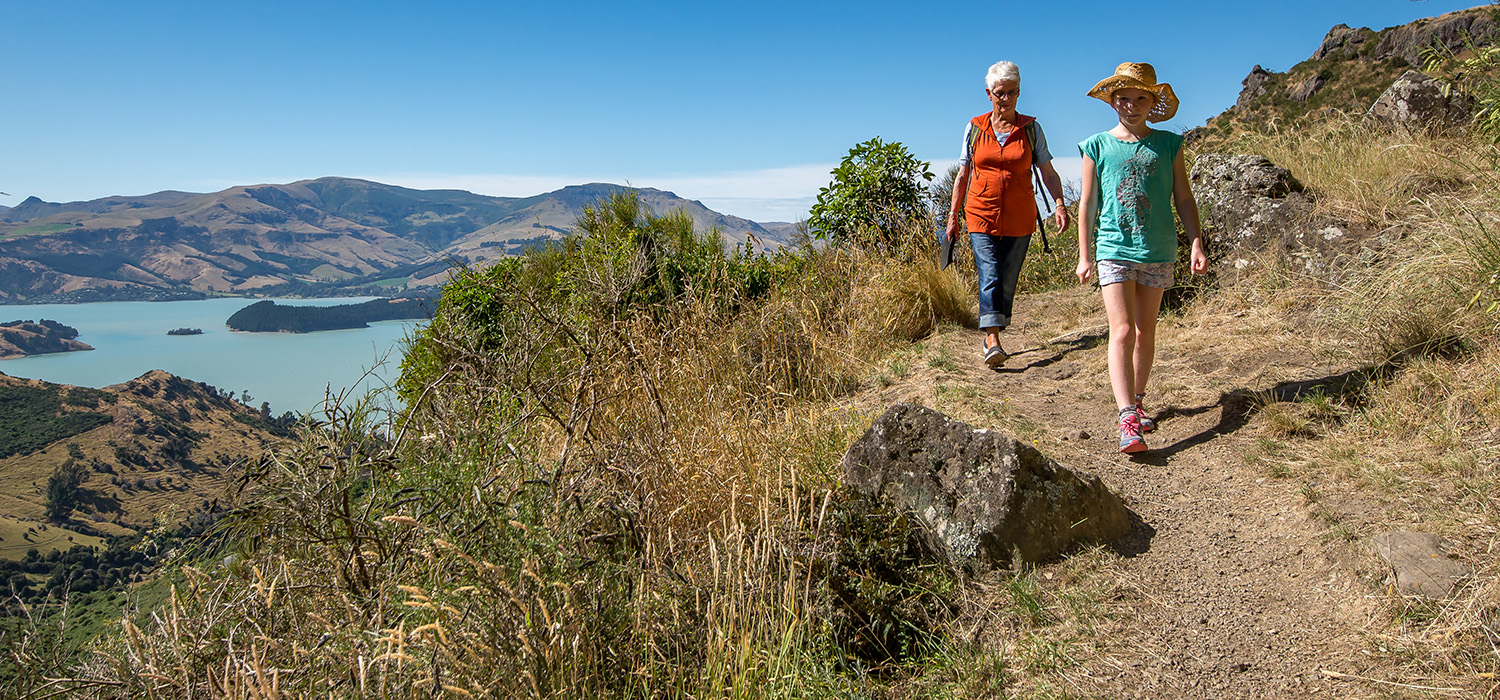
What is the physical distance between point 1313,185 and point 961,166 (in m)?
3.13

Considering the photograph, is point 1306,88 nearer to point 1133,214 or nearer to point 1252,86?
point 1252,86

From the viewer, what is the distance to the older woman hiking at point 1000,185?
4762 millimetres

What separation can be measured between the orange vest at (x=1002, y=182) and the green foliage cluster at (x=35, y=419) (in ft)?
208

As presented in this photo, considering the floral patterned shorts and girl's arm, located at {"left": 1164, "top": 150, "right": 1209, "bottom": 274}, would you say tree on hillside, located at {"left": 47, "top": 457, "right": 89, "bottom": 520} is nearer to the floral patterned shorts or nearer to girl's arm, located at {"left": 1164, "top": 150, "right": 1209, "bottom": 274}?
the floral patterned shorts

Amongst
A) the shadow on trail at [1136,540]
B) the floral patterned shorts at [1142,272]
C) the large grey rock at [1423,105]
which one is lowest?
the shadow on trail at [1136,540]

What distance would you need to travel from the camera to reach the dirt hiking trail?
2158 mm

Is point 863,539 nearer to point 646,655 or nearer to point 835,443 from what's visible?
point 835,443

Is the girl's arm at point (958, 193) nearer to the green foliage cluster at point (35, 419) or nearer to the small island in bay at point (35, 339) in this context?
the green foliage cluster at point (35, 419)

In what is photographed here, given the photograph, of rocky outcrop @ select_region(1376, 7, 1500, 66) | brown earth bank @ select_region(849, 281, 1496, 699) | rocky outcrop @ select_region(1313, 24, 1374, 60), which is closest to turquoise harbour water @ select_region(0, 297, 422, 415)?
brown earth bank @ select_region(849, 281, 1496, 699)

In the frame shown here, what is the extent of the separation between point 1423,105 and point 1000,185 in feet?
15.6

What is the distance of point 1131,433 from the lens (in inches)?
137

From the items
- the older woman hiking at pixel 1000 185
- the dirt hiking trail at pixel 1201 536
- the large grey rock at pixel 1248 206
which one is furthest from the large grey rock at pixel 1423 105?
the older woman hiking at pixel 1000 185

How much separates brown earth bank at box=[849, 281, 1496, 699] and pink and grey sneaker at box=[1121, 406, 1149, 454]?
0.07 meters

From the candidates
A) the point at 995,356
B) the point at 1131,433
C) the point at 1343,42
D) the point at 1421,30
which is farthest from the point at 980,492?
the point at 1343,42
